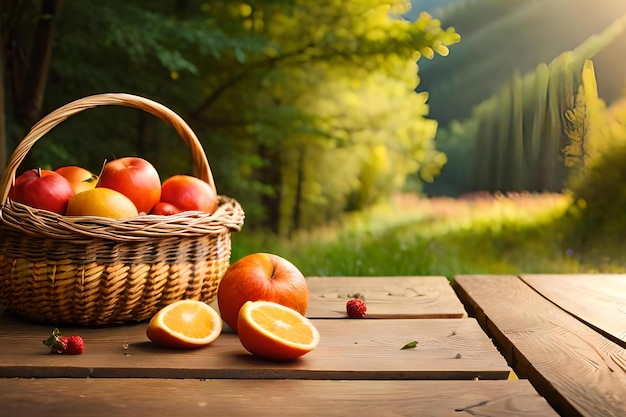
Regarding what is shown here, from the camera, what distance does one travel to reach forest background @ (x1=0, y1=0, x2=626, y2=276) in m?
3.55

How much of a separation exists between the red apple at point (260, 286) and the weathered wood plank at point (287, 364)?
64 mm

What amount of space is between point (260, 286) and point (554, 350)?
1.79 ft

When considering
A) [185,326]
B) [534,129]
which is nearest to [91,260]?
[185,326]

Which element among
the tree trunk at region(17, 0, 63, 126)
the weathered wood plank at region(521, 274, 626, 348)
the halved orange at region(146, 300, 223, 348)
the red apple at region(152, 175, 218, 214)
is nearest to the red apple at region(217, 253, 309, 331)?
the halved orange at region(146, 300, 223, 348)

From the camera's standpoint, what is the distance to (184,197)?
143cm

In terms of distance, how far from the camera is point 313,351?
1.15m

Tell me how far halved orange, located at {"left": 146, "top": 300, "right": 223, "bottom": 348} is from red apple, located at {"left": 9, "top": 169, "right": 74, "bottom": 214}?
33 cm

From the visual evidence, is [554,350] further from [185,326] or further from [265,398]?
[185,326]

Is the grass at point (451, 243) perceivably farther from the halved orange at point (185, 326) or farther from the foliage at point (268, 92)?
the halved orange at point (185, 326)

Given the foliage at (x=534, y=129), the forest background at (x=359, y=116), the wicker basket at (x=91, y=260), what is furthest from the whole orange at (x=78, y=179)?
the forest background at (x=359, y=116)

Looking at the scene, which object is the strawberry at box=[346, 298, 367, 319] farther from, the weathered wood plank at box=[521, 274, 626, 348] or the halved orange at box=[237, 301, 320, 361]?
the weathered wood plank at box=[521, 274, 626, 348]

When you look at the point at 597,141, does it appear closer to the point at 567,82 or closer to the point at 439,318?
the point at 567,82

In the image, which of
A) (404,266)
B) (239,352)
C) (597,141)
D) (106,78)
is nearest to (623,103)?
(597,141)

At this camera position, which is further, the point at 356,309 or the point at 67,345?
the point at 356,309
